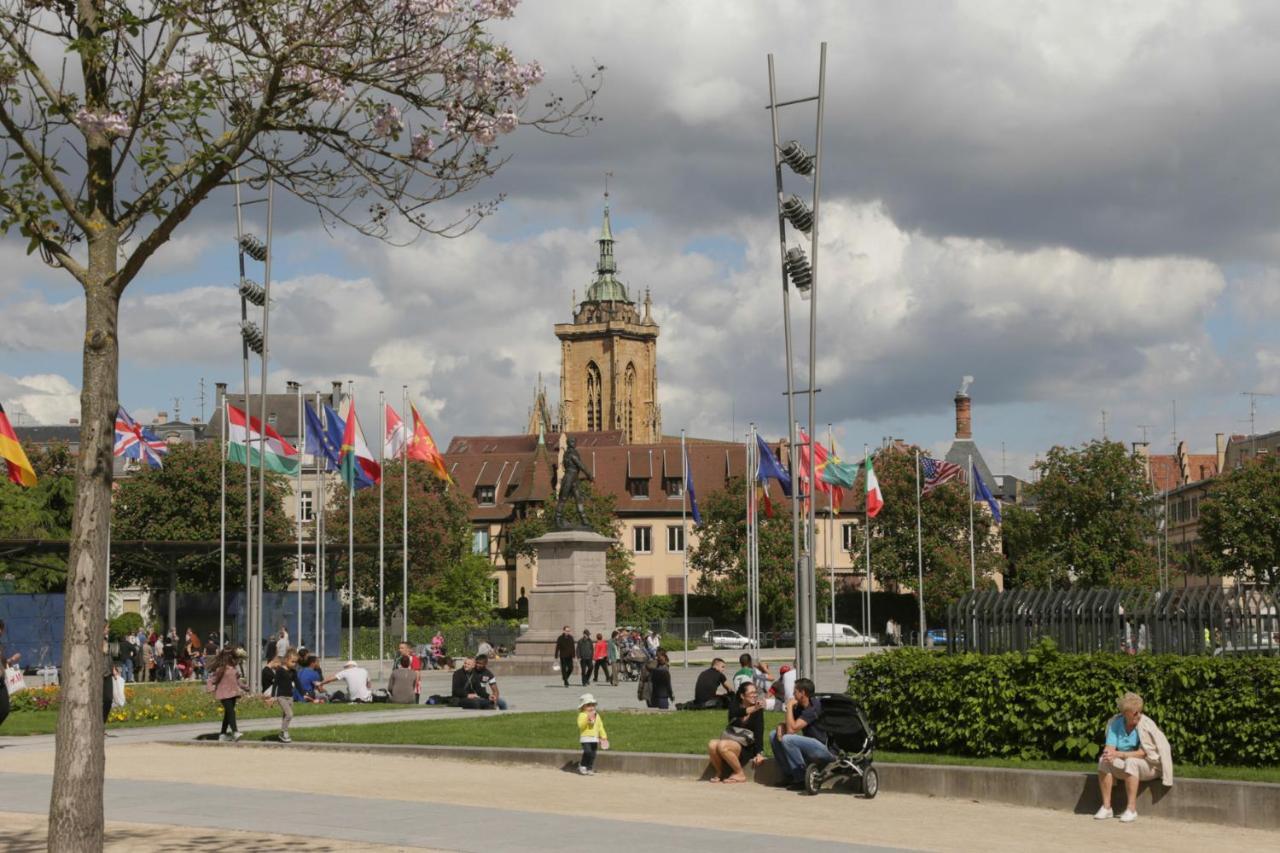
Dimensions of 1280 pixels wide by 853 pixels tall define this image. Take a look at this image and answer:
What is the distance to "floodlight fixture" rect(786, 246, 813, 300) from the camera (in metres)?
30.6

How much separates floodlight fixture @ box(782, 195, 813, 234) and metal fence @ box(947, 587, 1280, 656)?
9.77 meters

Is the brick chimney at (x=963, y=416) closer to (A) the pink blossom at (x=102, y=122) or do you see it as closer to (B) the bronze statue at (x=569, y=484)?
(B) the bronze statue at (x=569, y=484)

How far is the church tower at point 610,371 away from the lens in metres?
192

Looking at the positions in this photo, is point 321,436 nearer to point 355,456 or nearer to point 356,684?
point 355,456

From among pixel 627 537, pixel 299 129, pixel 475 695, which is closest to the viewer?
pixel 299 129

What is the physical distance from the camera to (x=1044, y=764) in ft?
63.9

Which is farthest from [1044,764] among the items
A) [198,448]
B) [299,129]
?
[198,448]

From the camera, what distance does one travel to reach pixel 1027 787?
61.2 ft

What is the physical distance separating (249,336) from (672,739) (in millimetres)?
20404

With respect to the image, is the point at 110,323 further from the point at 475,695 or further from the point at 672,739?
the point at 475,695

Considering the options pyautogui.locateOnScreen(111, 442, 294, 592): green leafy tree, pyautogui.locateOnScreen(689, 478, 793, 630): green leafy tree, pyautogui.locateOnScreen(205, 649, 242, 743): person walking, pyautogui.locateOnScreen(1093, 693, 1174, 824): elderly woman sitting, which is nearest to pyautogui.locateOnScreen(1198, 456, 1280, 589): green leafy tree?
pyautogui.locateOnScreen(689, 478, 793, 630): green leafy tree

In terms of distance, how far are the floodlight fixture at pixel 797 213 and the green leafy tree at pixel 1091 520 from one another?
192 feet

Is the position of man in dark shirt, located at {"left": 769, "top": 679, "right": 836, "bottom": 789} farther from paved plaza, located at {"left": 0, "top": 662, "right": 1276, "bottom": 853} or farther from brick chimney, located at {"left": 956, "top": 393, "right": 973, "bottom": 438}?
brick chimney, located at {"left": 956, "top": 393, "right": 973, "bottom": 438}

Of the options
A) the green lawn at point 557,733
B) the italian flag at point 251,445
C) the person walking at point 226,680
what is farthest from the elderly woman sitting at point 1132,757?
the italian flag at point 251,445
